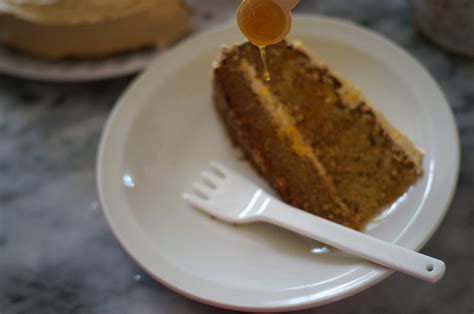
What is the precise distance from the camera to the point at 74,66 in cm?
135

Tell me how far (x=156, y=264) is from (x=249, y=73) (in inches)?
17.1

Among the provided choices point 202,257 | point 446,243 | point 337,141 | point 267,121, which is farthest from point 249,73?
point 446,243

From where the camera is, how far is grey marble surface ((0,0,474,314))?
100 cm

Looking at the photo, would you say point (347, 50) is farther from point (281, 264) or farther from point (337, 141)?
point (281, 264)

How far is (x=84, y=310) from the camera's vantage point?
1.04 meters

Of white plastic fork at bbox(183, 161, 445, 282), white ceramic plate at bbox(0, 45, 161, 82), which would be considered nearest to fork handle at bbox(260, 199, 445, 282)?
white plastic fork at bbox(183, 161, 445, 282)

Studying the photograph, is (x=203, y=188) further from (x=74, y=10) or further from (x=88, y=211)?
(x=74, y=10)

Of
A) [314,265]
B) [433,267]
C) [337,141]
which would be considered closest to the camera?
[433,267]

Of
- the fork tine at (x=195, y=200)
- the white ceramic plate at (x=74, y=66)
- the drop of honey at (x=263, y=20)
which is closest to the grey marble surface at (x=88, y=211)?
the white ceramic plate at (x=74, y=66)

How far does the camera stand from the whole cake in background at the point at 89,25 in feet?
4.09

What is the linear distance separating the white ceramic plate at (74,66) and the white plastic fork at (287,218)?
36cm

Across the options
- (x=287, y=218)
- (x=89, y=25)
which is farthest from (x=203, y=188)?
(x=89, y=25)

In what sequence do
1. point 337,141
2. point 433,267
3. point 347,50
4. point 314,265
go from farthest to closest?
point 347,50 < point 337,141 < point 314,265 < point 433,267

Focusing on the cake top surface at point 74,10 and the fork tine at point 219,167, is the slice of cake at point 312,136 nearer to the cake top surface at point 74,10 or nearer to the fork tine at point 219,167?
the fork tine at point 219,167
